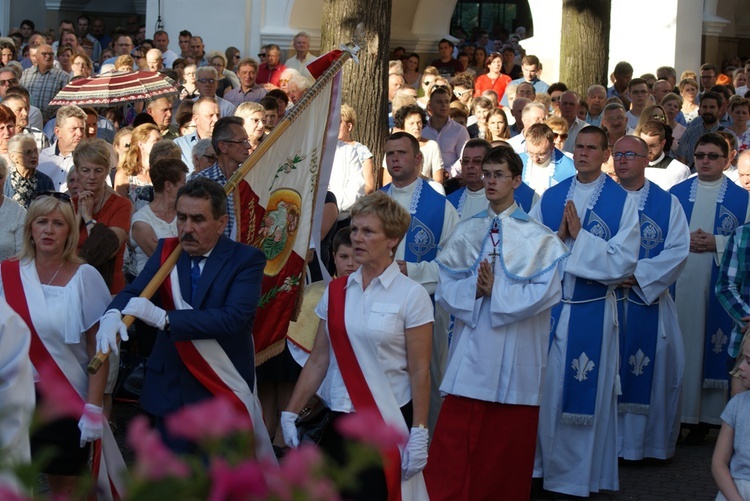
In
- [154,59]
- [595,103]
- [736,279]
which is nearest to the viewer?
[736,279]

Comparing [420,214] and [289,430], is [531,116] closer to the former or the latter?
[420,214]

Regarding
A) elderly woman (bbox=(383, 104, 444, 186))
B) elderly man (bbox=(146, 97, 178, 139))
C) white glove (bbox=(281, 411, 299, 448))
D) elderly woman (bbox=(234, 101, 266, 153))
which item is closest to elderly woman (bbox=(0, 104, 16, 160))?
elderly woman (bbox=(234, 101, 266, 153))

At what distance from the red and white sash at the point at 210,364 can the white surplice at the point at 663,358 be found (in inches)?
126

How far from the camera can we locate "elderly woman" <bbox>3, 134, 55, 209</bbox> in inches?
312

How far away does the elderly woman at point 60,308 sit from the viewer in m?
5.14

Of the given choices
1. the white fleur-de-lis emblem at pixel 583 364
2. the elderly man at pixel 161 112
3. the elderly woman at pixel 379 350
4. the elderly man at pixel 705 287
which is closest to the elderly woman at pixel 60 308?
the elderly woman at pixel 379 350

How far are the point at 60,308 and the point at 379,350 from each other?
1.41 m

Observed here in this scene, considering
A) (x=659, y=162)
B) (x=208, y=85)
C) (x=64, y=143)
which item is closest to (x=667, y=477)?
(x=659, y=162)

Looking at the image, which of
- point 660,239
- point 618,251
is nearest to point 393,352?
point 618,251

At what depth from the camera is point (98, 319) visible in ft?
17.2

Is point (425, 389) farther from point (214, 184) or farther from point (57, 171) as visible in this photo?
point (57, 171)

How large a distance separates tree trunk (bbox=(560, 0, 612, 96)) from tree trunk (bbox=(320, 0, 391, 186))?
244 inches

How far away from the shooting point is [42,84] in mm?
13656

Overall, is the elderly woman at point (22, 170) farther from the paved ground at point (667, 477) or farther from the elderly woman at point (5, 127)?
the paved ground at point (667, 477)
